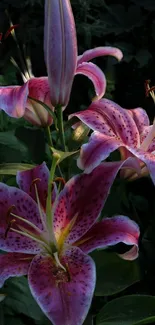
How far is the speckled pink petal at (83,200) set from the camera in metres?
0.60

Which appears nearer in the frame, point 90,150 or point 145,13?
point 90,150

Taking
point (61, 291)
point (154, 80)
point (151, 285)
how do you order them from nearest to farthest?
point (61, 291) → point (151, 285) → point (154, 80)

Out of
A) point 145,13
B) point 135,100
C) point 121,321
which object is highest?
point 121,321

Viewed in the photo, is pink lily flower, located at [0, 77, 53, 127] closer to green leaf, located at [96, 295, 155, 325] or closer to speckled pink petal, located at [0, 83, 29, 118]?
speckled pink petal, located at [0, 83, 29, 118]

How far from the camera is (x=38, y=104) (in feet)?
2.26

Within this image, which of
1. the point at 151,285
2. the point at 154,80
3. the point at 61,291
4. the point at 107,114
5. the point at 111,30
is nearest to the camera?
the point at 61,291

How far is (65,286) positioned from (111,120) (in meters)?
0.19

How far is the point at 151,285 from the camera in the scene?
1.12 m

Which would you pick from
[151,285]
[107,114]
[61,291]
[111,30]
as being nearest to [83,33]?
[111,30]

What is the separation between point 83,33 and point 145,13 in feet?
0.87

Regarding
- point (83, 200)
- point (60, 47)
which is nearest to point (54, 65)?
point (60, 47)

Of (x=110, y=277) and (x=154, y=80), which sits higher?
(x=110, y=277)

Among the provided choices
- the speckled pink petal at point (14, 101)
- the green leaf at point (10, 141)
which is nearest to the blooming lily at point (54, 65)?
the speckled pink petal at point (14, 101)

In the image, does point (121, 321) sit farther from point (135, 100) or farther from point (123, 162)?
point (135, 100)
